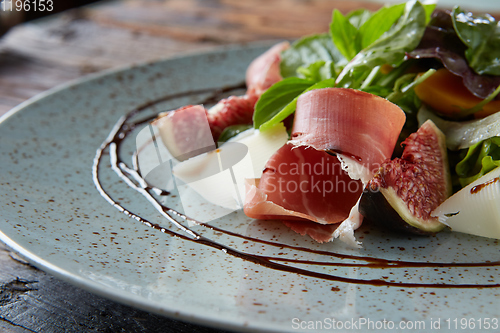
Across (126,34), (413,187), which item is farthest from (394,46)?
(126,34)

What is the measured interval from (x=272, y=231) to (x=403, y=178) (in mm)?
605

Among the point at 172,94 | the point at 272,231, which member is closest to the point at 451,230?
the point at 272,231

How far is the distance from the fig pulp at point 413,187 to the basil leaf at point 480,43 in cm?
39

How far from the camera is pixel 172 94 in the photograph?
3152 mm

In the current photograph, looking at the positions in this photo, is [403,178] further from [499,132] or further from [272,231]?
[272,231]

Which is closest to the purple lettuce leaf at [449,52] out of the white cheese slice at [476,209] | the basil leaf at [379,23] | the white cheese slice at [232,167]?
the basil leaf at [379,23]

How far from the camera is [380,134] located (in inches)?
76.0

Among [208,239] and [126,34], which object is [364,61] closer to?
[208,239]

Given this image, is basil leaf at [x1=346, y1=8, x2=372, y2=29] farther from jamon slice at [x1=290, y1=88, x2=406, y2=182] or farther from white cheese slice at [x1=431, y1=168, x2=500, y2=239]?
white cheese slice at [x1=431, y1=168, x2=500, y2=239]

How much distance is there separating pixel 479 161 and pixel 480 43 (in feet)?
2.03

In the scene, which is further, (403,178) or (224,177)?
(224,177)

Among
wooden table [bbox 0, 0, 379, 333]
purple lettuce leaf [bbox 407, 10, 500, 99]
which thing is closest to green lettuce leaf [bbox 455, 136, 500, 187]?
purple lettuce leaf [bbox 407, 10, 500, 99]

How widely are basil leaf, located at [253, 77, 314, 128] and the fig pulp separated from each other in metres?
0.58

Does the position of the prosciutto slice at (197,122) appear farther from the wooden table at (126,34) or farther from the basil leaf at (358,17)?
the wooden table at (126,34)
